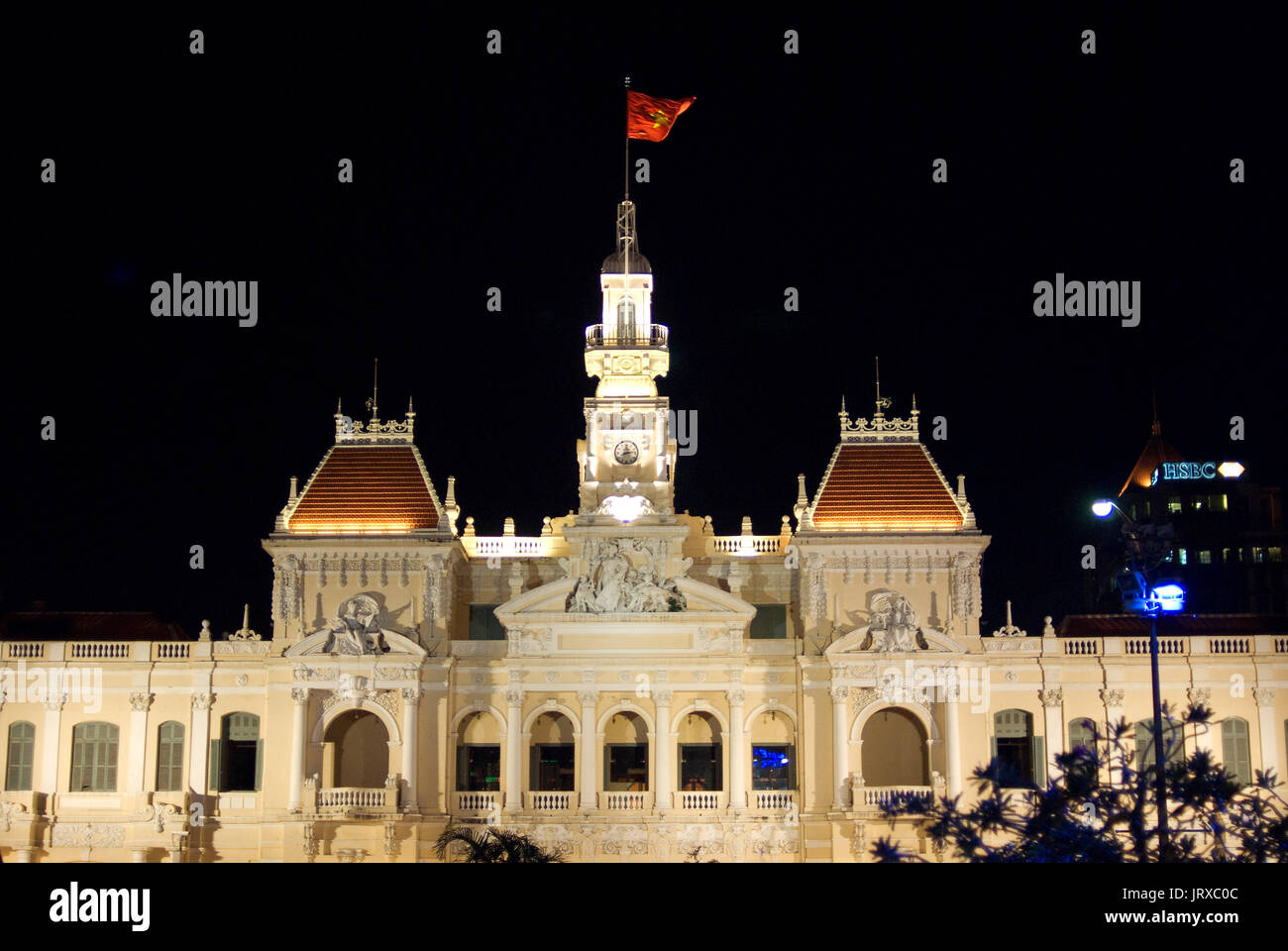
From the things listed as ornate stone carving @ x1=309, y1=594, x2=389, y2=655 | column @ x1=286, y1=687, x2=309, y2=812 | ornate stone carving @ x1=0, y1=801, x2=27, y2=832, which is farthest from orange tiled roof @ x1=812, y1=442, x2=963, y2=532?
ornate stone carving @ x1=0, y1=801, x2=27, y2=832

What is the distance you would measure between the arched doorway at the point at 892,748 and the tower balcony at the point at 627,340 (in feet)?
53.5

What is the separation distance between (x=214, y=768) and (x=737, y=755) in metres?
19.0

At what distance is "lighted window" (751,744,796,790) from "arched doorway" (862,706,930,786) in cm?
299

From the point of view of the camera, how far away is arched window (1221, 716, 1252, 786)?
58.3 m

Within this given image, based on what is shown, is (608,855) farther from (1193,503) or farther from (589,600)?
(1193,503)

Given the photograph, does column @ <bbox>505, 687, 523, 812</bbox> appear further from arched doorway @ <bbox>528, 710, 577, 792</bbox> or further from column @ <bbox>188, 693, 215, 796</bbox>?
column @ <bbox>188, 693, 215, 796</bbox>

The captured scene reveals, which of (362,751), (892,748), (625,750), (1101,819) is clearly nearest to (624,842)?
(625,750)

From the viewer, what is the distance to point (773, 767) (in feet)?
195

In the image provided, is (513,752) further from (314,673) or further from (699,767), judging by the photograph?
(314,673)

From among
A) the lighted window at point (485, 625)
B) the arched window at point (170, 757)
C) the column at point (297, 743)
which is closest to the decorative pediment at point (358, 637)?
the column at point (297, 743)

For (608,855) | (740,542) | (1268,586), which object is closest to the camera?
(608,855)
